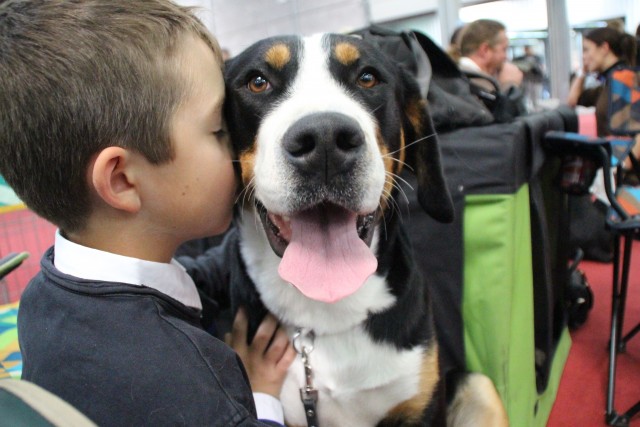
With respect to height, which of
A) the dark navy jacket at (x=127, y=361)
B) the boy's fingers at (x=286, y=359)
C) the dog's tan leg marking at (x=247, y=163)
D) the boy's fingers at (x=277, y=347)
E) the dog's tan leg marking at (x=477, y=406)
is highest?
the dog's tan leg marking at (x=247, y=163)

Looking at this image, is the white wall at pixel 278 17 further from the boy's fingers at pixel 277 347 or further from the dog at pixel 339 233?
the boy's fingers at pixel 277 347

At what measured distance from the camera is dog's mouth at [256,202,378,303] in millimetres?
976

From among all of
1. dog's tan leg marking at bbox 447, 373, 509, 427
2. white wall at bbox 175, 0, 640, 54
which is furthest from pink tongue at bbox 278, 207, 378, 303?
white wall at bbox 175, 0, 640, 54

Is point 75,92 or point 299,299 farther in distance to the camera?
point 299,299

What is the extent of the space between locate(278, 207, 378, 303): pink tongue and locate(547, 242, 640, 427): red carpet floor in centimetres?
132

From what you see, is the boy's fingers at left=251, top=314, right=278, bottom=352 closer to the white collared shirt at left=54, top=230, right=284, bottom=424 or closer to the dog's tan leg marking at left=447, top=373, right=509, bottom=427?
the white collared shirt at left=54, top=230, right=284, bottom=424

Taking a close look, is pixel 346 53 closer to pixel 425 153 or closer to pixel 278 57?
pixel 278 57

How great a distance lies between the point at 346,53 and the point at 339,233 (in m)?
0.39

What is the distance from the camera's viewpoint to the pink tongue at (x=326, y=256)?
97 centimetres

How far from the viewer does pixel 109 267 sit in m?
0.85

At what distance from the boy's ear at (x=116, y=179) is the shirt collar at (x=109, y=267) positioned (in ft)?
0.28

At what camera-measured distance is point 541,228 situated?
1.51 metres

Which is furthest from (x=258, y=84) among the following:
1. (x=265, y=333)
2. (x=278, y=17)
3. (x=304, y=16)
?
(x=278, y=17)

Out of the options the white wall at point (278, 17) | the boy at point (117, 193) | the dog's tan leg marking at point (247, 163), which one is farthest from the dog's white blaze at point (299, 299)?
the white wall at point (278, 17)
